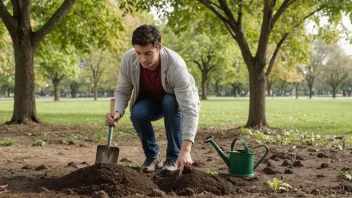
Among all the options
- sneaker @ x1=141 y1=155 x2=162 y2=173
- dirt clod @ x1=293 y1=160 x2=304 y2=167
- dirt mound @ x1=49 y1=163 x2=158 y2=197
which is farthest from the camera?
dirt clod @ x1=293 y1=160 x2=304 y2=167

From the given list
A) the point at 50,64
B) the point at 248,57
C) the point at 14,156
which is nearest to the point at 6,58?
the point at 50,64

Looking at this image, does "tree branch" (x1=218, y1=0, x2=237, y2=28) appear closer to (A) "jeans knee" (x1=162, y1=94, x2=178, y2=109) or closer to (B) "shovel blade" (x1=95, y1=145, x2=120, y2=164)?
(A) "jeans knee" (x1=162, y1=94, x2=178, y2=109)

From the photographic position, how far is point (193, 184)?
381cm

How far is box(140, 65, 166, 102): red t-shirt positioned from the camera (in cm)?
446

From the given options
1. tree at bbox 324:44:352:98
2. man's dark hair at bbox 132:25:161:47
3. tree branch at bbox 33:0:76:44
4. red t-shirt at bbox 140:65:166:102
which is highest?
tree at bbox 324:44:352:98

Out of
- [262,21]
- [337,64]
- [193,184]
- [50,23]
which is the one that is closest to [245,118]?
[262,21]

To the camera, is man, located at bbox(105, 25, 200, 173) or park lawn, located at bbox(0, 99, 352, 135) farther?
park lawn, located at bbox(0, 99, 352, 135)

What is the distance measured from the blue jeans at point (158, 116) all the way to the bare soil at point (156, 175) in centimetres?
35

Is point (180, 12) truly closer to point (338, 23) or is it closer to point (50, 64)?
point (338, 23)

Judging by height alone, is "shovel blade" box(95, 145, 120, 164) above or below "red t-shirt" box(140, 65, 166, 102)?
below

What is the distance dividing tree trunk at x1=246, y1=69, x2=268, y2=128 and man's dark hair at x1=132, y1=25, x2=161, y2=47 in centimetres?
678

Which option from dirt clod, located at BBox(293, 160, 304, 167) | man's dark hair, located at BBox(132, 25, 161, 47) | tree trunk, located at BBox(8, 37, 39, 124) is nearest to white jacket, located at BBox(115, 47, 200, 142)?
man's dark hair, located at BBox(132, 25, 161, 47)

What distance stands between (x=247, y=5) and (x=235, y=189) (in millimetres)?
6257

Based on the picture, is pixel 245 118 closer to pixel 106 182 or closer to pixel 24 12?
pixel 24 12
